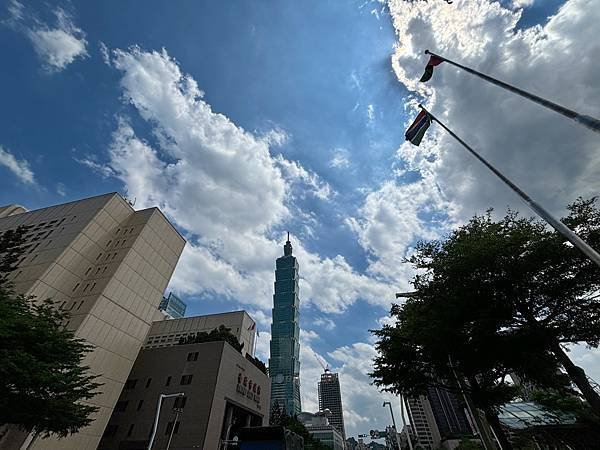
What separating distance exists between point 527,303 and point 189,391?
38.8 m

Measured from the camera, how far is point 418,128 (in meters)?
15.7

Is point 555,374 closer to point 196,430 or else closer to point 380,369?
point 380,369

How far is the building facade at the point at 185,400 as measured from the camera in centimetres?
3532

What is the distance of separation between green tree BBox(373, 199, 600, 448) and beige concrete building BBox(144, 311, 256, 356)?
44.0m

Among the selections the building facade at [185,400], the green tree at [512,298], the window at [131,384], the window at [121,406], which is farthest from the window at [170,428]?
the green tree at [512,298]

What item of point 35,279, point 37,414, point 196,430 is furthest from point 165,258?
point 37,414

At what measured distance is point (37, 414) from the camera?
20.3 m

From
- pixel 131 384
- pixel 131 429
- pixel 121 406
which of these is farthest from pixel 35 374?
pixel 131 384

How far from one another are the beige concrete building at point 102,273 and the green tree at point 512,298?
36.0 metres

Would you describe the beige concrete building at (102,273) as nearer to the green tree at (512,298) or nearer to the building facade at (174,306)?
the green tree at (512,298)

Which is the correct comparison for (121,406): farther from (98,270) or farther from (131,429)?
(98,270)

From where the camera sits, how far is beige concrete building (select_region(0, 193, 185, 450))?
3431 cm

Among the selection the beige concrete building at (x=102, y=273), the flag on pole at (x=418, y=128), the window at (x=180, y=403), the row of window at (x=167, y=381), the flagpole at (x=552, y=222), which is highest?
the beige concrete building at (x=102, y=273)

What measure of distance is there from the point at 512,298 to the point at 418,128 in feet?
34.4
